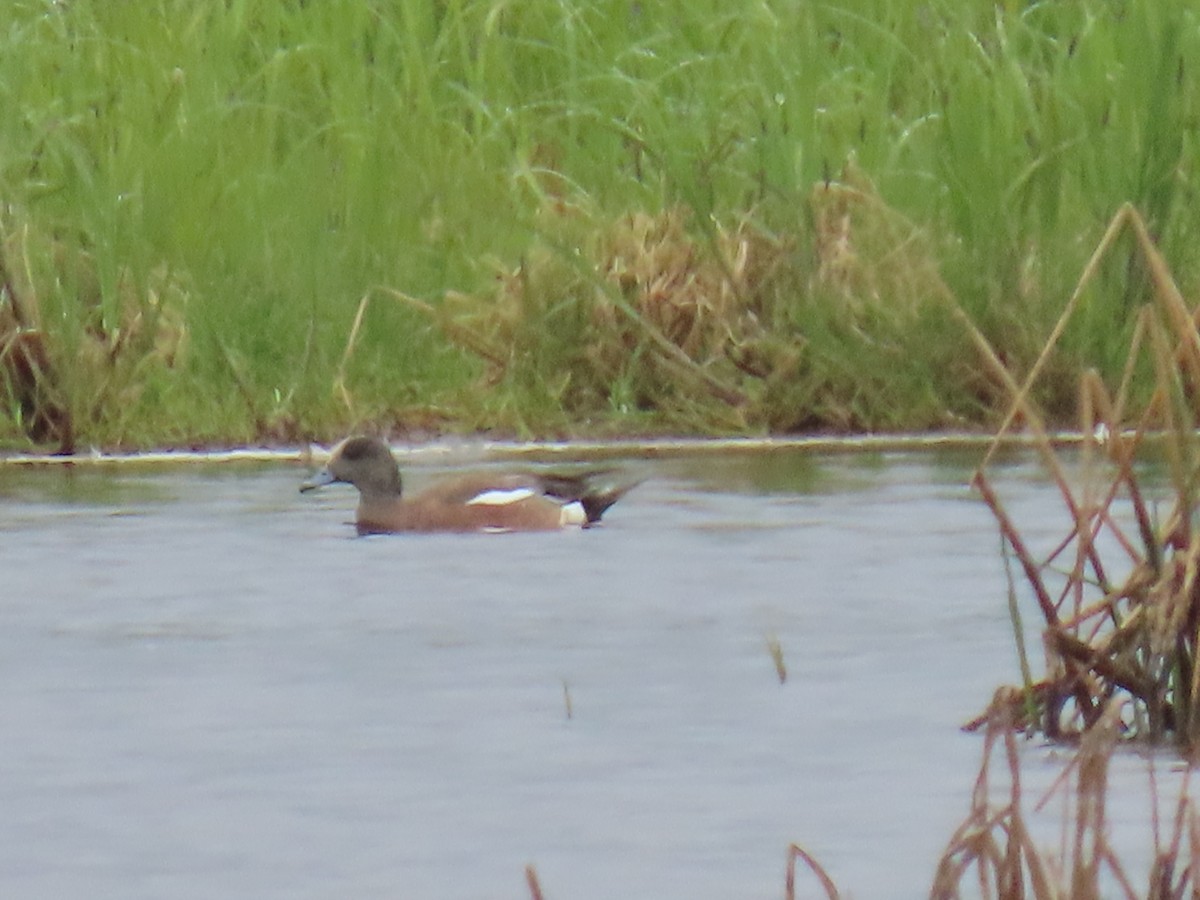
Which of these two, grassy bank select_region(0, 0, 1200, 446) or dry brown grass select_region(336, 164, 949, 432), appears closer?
grassy bank select_region(0, 0, 1200, 446)

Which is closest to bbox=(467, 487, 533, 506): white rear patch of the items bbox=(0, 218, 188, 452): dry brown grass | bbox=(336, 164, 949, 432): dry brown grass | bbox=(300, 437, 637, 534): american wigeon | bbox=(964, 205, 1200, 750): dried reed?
bbox=(300, 437, 637, 534): american wigeon

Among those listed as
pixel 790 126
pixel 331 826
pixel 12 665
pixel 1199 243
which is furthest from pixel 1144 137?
pixel 331 826

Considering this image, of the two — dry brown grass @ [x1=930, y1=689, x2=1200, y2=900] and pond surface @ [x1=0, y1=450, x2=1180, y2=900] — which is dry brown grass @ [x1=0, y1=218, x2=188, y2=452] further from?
dry brown grass @ [x1=930, y1=689, x2=1200, y2=900]

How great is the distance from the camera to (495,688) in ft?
22.7

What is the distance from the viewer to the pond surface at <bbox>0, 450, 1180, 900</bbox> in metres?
5.40

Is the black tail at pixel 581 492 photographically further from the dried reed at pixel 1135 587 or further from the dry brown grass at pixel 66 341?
the dried reed at pixel 1135 587

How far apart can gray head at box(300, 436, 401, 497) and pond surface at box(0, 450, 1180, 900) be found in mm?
158

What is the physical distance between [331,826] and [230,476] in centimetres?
531

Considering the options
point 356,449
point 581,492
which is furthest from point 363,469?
point 581,492

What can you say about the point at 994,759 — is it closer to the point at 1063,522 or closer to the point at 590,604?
the point at 590,604

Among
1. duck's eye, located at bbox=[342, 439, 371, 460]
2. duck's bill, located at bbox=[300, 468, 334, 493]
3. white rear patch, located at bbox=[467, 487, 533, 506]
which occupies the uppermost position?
white rear patch, located at bbox=[467, 487, 533, 506]

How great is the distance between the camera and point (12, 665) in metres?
7.34

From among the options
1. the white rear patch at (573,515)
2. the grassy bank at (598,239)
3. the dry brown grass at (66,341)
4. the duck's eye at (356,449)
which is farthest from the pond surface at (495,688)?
the grassy bank at (598,239)

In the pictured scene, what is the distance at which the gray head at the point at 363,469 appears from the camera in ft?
33.5
